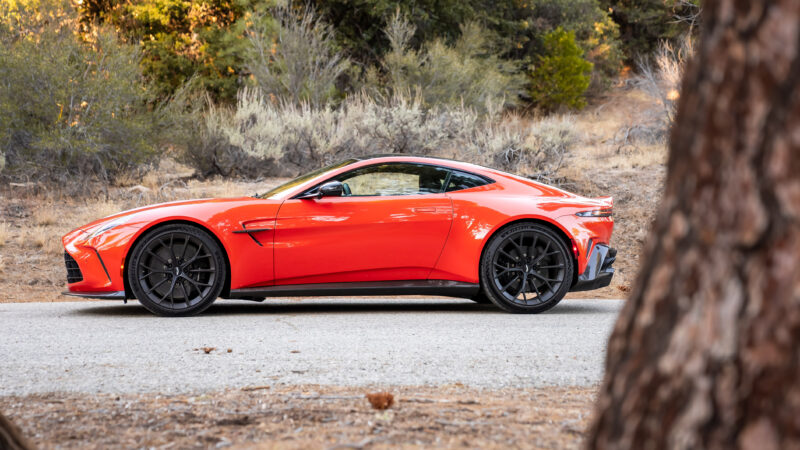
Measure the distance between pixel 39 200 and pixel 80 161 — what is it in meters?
1.57

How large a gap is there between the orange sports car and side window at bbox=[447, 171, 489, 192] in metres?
0.01

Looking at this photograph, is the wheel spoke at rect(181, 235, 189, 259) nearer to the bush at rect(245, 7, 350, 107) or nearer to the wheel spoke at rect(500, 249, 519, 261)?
the wheel spoke at rect(500, 249, 519, 261)

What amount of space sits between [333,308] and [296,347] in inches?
104

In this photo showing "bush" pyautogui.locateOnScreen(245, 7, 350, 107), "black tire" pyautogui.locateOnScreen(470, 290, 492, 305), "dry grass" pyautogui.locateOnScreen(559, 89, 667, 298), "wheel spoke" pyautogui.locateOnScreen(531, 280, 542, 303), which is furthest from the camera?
"bush" pyautogui.locateOnScreen(245, 7, 350, 107)

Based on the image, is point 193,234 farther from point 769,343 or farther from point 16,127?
point 16,127

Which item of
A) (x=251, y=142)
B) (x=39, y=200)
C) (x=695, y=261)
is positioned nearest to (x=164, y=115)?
(x=251, y=142)

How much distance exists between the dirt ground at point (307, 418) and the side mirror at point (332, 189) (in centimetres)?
327

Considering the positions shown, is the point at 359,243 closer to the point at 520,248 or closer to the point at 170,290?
the point at 520,248

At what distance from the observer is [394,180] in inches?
315

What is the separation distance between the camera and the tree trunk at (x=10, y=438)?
100 inches

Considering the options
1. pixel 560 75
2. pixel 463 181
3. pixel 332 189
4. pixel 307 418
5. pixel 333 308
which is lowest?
pixel 333 308

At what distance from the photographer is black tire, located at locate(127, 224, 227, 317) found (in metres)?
7.51

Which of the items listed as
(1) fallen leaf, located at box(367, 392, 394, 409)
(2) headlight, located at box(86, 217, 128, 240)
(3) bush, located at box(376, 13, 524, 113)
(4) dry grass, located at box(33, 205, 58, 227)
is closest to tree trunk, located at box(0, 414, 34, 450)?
(1) fallen leaf, located at box(367, 392, 394, 409)

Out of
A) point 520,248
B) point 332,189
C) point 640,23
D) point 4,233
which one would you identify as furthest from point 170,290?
point 640,23
